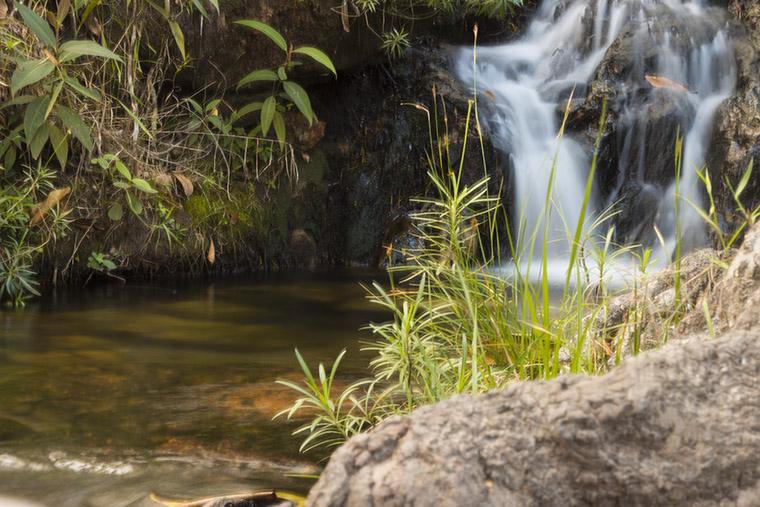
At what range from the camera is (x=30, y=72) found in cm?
433

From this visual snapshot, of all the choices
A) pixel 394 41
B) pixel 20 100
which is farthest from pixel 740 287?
pixel 394 41

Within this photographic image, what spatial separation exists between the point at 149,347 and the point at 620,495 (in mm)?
2923

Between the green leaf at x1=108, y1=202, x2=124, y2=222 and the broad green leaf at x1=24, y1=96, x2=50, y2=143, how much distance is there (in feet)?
2.76

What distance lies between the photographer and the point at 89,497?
84.7 inches

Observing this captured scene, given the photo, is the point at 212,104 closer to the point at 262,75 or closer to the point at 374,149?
the point at 262,75

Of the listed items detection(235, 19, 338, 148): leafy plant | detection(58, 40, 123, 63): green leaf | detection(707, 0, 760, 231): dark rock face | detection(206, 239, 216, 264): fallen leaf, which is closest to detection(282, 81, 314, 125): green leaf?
detection(235, 19, 338, 148): leafy plant

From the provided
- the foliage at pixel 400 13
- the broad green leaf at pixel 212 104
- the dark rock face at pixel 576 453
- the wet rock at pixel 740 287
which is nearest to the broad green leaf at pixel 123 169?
the broad green leaf at pixel 212 104

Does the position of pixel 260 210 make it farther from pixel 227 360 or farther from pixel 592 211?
pixel 227 360

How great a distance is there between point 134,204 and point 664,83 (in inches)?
169

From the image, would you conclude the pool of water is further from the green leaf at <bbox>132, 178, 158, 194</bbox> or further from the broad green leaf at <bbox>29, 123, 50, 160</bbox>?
the broad green leaf at <bbox>29, 123, 50, 160</bbox>

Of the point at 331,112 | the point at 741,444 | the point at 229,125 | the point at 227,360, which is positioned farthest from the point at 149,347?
the point at 331,112

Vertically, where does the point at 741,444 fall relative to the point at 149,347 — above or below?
above

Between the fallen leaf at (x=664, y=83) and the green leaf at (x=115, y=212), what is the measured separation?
423 cm

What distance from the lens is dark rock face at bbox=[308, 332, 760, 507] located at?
1.29m
